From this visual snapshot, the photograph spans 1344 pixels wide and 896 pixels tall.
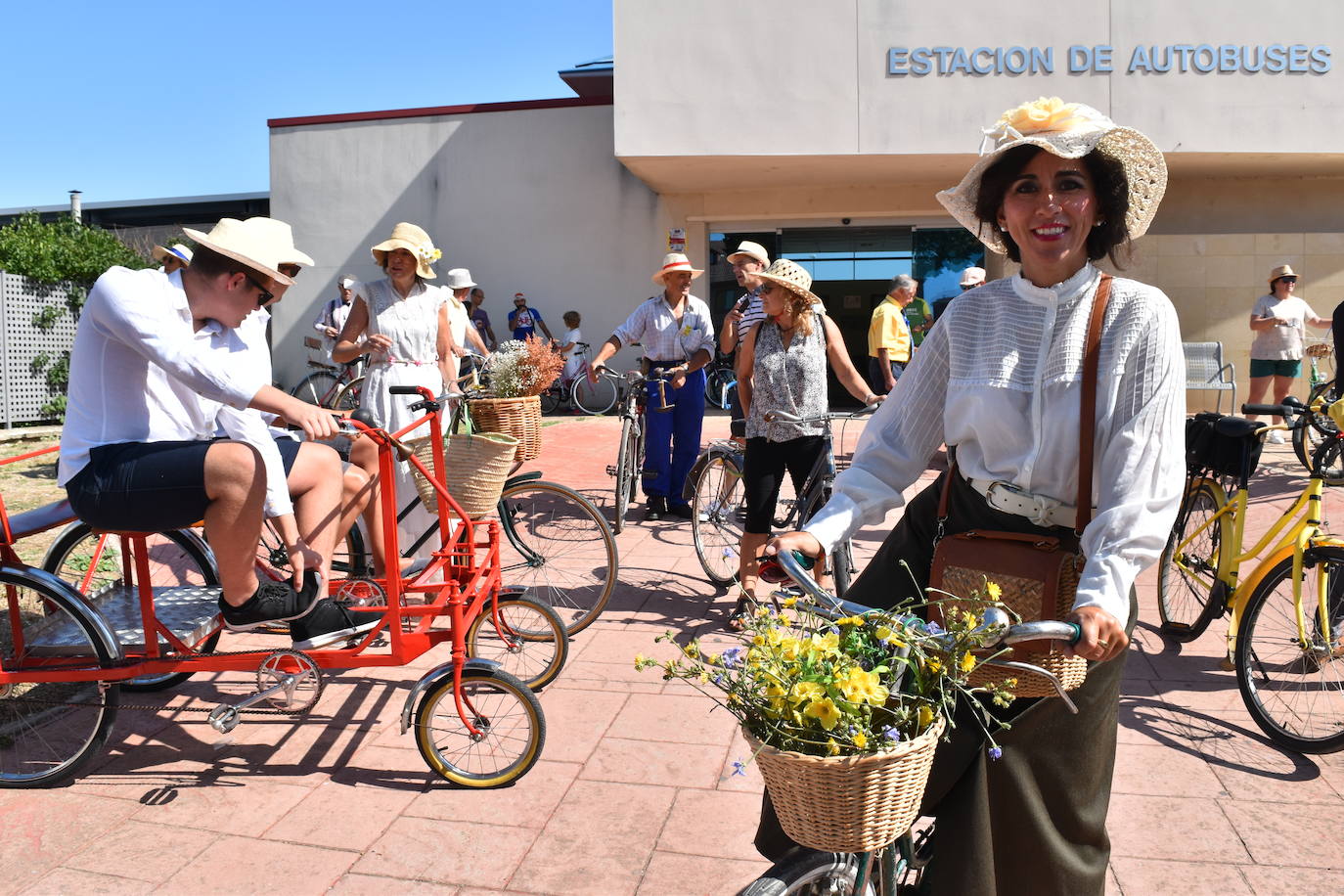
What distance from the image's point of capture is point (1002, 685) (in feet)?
5.75

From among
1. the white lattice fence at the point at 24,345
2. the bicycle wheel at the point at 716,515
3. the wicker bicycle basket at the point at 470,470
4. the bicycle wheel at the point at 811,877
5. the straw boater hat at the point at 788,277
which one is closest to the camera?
the bicycle wheel at the point at 811,877

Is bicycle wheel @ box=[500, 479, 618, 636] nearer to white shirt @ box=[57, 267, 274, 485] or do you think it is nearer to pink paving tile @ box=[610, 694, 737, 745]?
pink paving tile @ box=[610, 694, 737, 745]

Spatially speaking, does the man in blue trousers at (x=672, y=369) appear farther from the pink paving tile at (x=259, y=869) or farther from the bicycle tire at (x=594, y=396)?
the bicycle tire at (x=594, y=396)

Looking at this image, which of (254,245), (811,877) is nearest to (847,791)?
(811,877)

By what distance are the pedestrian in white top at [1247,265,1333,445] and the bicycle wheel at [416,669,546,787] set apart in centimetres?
1053

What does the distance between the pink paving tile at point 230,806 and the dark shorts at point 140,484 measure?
925 mm

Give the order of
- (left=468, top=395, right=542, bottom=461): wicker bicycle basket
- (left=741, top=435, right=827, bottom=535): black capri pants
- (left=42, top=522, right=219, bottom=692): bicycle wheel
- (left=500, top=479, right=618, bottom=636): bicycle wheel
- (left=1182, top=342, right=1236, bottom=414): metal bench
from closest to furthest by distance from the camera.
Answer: (left=42, top=522, right=219, bottom=692): bicycle wheel < (left=468, top=395, right=542, bottom=461): wicker bicycle basket < (left=500, top=479, right=618, bottom=636): bicycle wheel < (left=741, top=435, right=827, bottom=535): black capri pants < (left=1182, top=342, right=1236, bottom=414): metal bench

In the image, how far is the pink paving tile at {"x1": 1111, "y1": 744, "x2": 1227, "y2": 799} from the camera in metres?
3.58

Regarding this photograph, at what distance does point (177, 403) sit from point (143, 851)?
147cm

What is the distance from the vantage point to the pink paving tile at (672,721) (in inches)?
158

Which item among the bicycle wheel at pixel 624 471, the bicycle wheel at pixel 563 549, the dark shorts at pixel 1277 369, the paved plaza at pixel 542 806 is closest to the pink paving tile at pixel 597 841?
the paved plaza at pixel 542 806

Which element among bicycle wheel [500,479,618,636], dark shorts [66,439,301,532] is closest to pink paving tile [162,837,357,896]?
dark shorts [66,439,301,532]

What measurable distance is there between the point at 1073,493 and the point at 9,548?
3606 millimetres

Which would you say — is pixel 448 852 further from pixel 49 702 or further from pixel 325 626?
pixel 49 702
